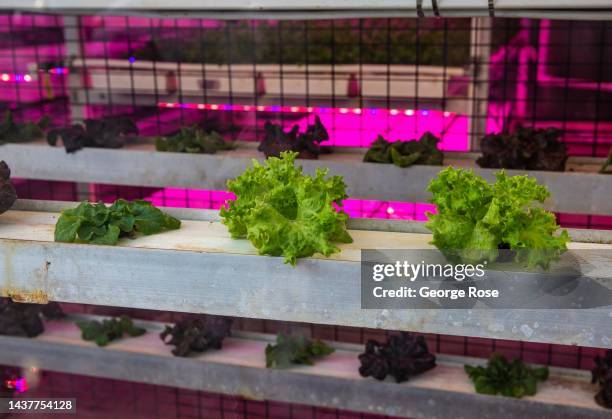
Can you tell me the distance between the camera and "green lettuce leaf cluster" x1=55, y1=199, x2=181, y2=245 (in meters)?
2.09

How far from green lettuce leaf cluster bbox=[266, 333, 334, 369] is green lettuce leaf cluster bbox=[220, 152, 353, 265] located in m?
1.18

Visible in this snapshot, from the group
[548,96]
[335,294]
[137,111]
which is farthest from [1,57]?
[548,96]

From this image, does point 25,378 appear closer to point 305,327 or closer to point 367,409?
point 305,327

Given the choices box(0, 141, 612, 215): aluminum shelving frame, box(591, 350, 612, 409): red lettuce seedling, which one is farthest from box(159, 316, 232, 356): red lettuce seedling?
box(591, 350, 612, 409): red lettuce seedling

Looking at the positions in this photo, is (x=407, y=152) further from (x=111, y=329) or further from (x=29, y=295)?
(x=29, y=295)

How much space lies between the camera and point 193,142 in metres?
3.57

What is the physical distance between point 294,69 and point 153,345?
69.1 inches

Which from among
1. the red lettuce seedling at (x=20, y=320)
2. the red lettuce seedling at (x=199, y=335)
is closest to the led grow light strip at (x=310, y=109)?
the red lettuce seedling at (x=199, y=335)

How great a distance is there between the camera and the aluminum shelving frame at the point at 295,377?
293 cm

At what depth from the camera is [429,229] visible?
6.58 ft

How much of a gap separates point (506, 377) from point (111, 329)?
1726 mm

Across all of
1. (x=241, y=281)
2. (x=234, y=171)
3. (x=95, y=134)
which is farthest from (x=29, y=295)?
(x=95, y=134)

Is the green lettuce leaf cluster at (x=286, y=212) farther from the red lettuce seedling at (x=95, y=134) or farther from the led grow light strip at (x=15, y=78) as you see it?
the led grow light strip at (x=15, y=78)

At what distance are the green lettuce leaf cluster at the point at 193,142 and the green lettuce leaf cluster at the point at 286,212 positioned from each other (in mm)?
1479
